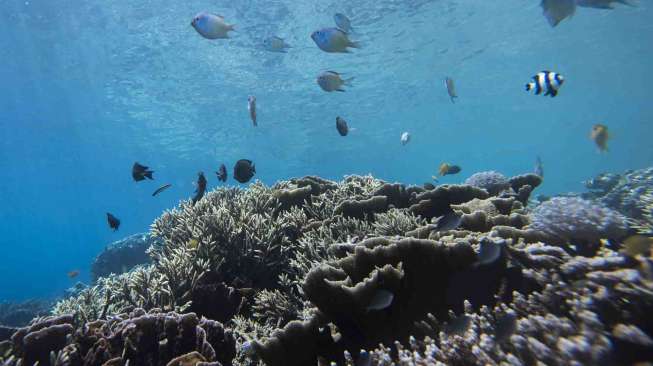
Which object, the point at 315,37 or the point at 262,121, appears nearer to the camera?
the point at 315,37

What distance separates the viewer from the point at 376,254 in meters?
3.15

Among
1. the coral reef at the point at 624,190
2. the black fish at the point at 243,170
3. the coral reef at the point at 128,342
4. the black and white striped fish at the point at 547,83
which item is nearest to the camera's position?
the coral reef at the point at 128,342

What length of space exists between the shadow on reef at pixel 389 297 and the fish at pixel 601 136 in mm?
6020

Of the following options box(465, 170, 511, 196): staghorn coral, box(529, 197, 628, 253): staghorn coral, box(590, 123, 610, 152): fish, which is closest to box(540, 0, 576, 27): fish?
box(465, 170, 511, 196): staghorn coral

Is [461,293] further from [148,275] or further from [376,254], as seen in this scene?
[148,275]

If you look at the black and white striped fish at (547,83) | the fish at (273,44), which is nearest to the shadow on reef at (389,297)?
the black and white striped fish at (547,83)

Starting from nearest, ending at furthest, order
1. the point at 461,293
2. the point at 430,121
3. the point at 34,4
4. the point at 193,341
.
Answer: the point at 461,293, the point at 193,341, the point at 34,4, the point at 430,121

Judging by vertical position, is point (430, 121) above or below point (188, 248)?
above

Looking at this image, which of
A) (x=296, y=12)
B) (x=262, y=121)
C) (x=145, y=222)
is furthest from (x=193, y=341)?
(x=145, y=222)

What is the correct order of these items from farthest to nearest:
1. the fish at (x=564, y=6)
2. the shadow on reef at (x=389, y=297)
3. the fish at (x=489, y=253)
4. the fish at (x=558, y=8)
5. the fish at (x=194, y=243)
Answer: the fish at (x=558, y=8) → the fish at (x=564, y=6) → the fish at (x=194, y=243) → the fish at (x=489, y=253) → the shadow on reef at (x=389, y=297)

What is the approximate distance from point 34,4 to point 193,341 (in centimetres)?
2641

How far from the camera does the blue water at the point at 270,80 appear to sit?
23.9 m

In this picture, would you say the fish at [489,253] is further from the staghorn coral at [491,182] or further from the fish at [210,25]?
the fish at [210,25]

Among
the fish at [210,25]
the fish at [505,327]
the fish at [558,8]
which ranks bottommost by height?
the fish at [505,327]
